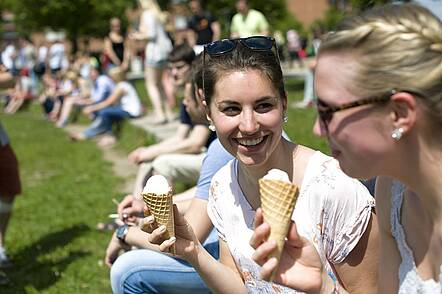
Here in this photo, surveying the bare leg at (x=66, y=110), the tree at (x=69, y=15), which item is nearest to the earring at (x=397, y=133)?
the bare leg at (x=66, y=110)

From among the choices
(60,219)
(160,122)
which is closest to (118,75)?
(160,122)

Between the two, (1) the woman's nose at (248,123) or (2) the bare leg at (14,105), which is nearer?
(1) the woman's nose at (248,123)

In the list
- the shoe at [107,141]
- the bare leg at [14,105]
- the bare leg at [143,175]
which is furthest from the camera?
the bare leg at [14,105]

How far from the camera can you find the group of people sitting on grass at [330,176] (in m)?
1.58

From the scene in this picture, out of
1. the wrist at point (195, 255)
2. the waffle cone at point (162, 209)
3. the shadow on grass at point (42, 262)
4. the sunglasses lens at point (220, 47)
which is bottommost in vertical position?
the shadow on grass at point (42, 262)

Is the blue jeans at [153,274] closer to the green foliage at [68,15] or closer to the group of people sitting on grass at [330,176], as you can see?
the group of people sitting on grass at [330,176]

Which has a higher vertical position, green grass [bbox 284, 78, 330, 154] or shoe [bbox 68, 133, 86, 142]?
green grass [bbox 284, 78, 330, 154]

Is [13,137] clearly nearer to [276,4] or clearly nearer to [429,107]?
[429,107]

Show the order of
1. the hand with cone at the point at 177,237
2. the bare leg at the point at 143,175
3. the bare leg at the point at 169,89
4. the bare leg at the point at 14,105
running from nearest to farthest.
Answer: the hand with cone at the point at 177,237 → the bare leg at the point at 143,175 → the bare leg at the point at 169,89 → the bare leg at the point at 14,105

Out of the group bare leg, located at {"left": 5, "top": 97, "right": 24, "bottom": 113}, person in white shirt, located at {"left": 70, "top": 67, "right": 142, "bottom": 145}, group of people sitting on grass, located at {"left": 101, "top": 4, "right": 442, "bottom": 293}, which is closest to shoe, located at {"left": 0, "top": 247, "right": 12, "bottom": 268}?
group of people sitting on grass, located at {"left": 101, "top": 4, "right": 442, "bottom": 293}

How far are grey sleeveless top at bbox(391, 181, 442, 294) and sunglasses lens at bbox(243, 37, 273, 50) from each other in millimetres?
792

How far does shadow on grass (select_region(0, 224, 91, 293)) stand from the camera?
499 centimetres

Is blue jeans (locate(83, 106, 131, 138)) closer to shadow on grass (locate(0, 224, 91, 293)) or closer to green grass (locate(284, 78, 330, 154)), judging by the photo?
green grass (locate(284, 78, 330, 154))

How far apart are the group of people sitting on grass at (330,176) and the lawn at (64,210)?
1.57 metres
